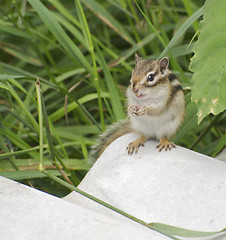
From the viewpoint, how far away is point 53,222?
1.51 m

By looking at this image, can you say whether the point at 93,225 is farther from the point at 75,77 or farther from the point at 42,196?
the point at 75,77

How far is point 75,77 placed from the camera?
3.05m

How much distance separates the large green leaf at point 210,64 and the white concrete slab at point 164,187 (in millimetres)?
189

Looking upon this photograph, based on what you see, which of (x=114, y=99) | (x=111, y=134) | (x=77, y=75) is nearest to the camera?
(x=111, y=134)

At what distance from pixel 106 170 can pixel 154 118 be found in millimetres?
414

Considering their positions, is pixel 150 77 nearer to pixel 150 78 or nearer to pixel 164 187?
pixel 150 78

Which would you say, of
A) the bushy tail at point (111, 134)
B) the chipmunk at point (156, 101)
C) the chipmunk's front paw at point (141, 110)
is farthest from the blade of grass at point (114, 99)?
the chipmunk's front paw at point (141, 110)

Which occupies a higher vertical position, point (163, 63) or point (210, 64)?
point (210, 64)

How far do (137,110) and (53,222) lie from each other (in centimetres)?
72

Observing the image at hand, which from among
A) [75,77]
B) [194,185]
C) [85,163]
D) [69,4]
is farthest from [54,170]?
[69,4]

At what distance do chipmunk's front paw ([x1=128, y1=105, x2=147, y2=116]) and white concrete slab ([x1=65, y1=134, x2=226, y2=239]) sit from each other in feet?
0.60

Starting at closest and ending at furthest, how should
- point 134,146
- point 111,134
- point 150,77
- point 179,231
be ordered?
1. point 179,231
2. point 134,146
3. point 150,77
4. point 111,134

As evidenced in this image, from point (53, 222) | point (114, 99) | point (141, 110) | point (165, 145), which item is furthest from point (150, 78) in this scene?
point (53, 222)

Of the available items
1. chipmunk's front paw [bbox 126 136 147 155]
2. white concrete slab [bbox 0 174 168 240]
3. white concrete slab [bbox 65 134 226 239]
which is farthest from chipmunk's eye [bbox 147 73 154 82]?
white concrete slab [bbox 0 174 168 240]
